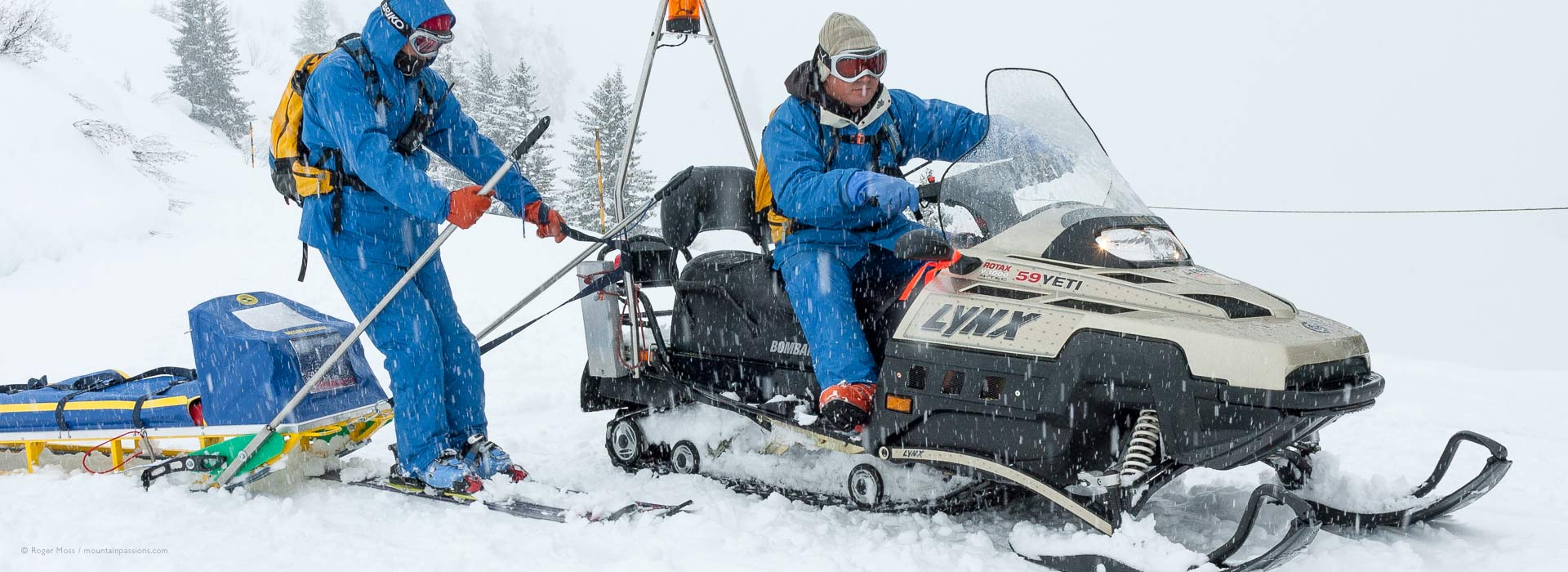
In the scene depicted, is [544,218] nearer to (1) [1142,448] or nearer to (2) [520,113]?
(1) [1142,448]

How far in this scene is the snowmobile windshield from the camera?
348 centimetres

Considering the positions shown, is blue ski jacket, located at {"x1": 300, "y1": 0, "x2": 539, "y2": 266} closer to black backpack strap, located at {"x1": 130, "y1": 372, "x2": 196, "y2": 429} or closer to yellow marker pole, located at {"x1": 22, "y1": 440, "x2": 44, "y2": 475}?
black backpack strap, located at {"x1": 130, "y1": 372, "x2": 196, "y2": 429}

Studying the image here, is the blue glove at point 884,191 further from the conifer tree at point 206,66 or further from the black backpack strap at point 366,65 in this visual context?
the conifer tree at point 206,66

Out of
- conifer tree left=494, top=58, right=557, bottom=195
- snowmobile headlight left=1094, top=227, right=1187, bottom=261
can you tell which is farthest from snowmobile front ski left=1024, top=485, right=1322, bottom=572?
conifer tree left=494, top=58, right=557, bottom=195

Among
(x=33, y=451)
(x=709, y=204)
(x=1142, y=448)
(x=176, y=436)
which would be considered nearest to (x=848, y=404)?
(x=1142, y=448)

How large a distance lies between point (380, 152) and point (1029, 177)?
235cm

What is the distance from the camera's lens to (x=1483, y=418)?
18.5 ft

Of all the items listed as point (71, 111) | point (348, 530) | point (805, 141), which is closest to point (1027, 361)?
point (805, 141)

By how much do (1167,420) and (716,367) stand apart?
2.03 metres

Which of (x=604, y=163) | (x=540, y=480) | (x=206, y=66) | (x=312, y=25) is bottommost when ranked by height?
(x=540, y=480)

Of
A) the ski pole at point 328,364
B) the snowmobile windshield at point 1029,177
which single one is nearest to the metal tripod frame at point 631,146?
the ski pole at point 328,364

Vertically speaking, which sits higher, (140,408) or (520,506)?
(140,408)

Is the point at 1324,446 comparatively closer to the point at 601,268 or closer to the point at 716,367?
the point at 716,367

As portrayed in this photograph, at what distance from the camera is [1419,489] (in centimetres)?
341
